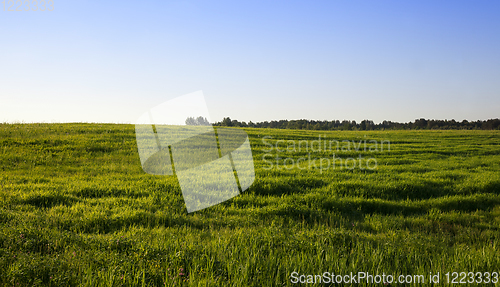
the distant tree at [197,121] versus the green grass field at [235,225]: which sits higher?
the distant tree at [197,121]

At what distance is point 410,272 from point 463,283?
640mm

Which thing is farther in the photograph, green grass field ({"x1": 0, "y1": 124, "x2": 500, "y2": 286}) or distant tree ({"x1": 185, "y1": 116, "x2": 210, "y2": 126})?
distant tree ({"x1": 185, "y1": 116, "x2": 210, "y2": 126})

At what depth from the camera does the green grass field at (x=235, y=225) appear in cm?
391

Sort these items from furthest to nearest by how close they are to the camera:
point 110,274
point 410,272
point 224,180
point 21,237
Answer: point 224,180 < point 21,237 < point 410,272 < point 110,274

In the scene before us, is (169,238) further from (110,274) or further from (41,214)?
(41,214)

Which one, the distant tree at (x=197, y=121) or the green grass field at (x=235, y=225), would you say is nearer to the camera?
the green grass field at (x=235, y=225)

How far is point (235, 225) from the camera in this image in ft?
21.3

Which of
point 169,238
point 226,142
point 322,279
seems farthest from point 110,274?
point 226,142

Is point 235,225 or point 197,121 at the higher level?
point 197,121

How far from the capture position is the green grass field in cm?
391

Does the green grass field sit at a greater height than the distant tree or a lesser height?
lesser

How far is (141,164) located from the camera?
531 inches

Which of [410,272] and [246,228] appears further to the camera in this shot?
[246,228]

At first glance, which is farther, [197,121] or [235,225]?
[235,225]
